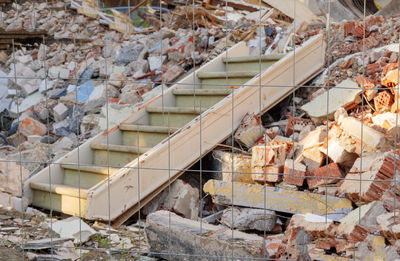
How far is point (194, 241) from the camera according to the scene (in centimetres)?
350

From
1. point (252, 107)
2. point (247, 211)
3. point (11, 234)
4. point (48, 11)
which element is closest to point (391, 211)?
point (247, 211)

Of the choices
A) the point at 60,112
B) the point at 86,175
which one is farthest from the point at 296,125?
the point at 60,112

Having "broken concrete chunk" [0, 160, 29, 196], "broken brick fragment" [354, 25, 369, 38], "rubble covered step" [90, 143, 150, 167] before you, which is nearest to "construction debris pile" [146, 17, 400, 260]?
"broken brick fragment" [354, 25, 369, 38]

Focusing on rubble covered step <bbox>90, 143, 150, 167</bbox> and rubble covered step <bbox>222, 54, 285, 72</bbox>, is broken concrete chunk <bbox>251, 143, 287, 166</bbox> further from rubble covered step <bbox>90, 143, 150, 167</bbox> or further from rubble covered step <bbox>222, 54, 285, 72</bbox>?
rubble covered step <bbox>222, 54, 285, 72</bbox>

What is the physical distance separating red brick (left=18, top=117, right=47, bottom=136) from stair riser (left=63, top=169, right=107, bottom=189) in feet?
5.51

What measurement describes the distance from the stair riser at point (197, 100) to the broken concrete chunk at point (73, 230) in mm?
2007

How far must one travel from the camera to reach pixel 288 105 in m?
5.72

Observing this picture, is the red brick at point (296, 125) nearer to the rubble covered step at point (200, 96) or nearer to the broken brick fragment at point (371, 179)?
the rubble covered step at point (200, 96)

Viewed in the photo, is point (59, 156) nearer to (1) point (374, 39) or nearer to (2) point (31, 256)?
(2) point (31, 256)

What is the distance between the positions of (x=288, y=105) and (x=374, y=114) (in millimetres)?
1271

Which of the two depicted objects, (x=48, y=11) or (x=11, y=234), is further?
(x=48, y=11)

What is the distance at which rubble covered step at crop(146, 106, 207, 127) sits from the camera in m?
5.46

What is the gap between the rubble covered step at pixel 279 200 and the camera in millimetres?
3975

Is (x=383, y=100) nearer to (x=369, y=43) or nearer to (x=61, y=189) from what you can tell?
(x=369, y=43)
